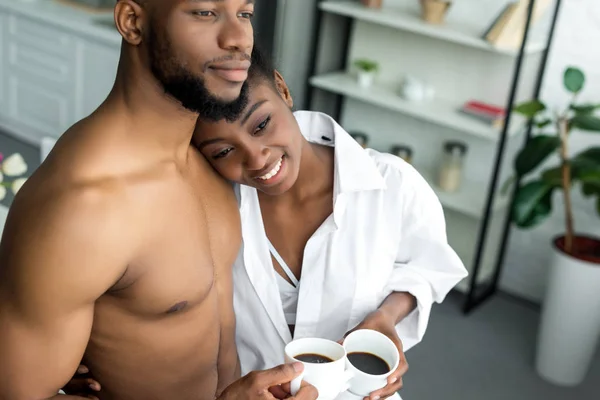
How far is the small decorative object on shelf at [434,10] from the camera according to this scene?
3.00 m

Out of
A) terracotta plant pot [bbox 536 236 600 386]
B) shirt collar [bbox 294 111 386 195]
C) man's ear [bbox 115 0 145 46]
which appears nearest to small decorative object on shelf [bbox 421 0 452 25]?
terracotta plant pot [bbox 536 236 600 386]

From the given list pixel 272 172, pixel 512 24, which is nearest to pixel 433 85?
pixel 512 24

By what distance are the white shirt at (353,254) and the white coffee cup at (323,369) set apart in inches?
11.1

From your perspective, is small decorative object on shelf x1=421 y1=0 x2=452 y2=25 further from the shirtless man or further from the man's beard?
the man's beard

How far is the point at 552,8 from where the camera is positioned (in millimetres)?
2891

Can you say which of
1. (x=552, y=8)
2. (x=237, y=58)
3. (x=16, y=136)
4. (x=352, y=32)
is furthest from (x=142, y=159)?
(x=16, y=136)

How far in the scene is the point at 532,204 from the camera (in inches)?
108

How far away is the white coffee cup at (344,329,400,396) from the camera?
1.04 meters

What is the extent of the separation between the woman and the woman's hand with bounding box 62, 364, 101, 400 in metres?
0.35

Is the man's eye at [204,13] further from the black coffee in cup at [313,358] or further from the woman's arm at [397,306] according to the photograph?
the woman's arm at [397,306]

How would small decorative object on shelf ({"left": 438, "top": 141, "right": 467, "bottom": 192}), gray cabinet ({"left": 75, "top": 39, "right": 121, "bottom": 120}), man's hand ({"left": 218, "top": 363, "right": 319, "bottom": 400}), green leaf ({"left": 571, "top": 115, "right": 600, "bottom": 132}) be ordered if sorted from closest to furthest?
man's hand ({"left": 218, "top": 363, "right": 319, "bottom": 400}) → green leaf ({"left": 571, "top": 115, "right": 600, "bottom": 132}) → small decorative object on shelf ({"left": 438, "top": 141, "right": 467, "bottom": 192}) → gray cabinet ({"left": 75, "top": 39, "right": 121, "bottom": 120})

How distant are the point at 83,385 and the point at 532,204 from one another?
2052mm

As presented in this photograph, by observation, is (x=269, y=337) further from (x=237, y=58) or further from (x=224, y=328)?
(x=237, y=58)

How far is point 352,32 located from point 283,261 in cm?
234
